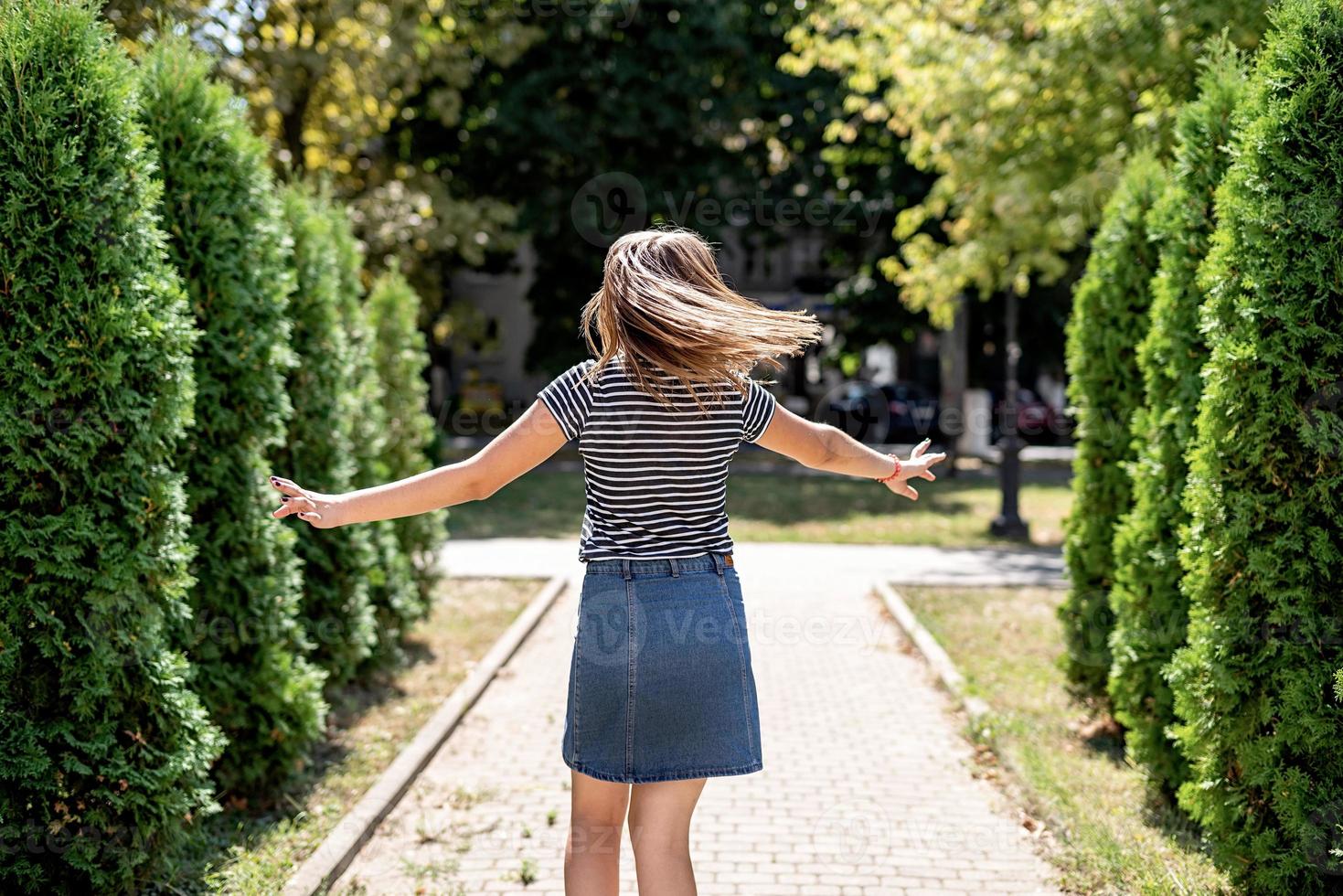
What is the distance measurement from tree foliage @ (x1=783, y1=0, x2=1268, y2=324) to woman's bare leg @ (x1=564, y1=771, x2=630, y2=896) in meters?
8.18

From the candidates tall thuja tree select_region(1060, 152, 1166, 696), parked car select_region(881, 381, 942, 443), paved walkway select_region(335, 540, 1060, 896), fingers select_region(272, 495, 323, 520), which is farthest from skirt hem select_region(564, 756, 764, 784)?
parked car select_region(881, 381, 942, 443)

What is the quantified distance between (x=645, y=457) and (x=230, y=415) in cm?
276

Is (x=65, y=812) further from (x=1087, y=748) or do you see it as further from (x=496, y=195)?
(x=496, y=195)

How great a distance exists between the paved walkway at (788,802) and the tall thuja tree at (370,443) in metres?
0.83

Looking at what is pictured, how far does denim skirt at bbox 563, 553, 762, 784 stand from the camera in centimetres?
281

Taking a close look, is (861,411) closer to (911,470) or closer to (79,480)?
(911,470)

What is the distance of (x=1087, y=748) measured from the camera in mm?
5883

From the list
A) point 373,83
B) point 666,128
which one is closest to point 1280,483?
point 373,83

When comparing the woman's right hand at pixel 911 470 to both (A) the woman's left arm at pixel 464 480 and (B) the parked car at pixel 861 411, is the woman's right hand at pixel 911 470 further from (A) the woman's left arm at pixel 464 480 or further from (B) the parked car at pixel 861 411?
(B) the parked car at pixel 861 411

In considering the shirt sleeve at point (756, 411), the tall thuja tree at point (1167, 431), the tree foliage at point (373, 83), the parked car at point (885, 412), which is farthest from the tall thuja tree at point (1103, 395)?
the parked car at point (885, 412)

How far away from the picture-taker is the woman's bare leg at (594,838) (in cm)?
287

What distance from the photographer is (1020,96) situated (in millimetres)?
11438

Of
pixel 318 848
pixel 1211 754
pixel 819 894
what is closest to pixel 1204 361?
pixel 1211 754

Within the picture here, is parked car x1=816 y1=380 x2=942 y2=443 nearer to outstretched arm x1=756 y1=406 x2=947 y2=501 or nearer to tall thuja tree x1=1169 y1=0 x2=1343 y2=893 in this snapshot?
tall thuja tree x1=1169 y1=0 x2=1343 y2=893
